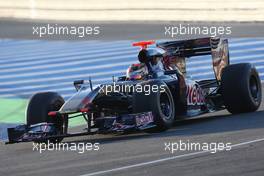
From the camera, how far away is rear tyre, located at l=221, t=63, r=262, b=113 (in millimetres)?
12570

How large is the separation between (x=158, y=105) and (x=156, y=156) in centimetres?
188

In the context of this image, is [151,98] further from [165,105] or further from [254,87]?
[254,87]

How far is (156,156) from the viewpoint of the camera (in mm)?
9406

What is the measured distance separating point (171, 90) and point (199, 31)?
605 inches

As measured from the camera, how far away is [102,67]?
22.2 m

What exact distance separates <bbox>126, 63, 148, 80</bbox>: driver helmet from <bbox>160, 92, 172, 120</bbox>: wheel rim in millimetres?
624

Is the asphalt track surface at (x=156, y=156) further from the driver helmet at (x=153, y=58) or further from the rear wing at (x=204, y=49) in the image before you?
the rear wing at (x=204, y=49)

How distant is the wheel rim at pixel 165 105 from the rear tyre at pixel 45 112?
1267 millimetres

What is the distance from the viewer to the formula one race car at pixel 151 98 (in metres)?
11.1

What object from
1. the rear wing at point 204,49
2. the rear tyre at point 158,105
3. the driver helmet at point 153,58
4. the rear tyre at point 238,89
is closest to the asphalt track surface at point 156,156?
the rear tyre at point 158,105

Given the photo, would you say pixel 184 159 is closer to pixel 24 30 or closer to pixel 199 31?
pixel 199 31

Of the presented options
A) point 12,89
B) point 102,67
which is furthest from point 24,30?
point 12,89

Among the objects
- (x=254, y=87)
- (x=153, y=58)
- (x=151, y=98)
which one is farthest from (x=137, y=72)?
(x=254, y=87)

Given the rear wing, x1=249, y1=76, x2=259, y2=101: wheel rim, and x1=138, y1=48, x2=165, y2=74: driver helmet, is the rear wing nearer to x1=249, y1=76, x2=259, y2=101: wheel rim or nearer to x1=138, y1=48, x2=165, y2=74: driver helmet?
x1=249, y1=76, x2=259, y2=101: wheel rim
